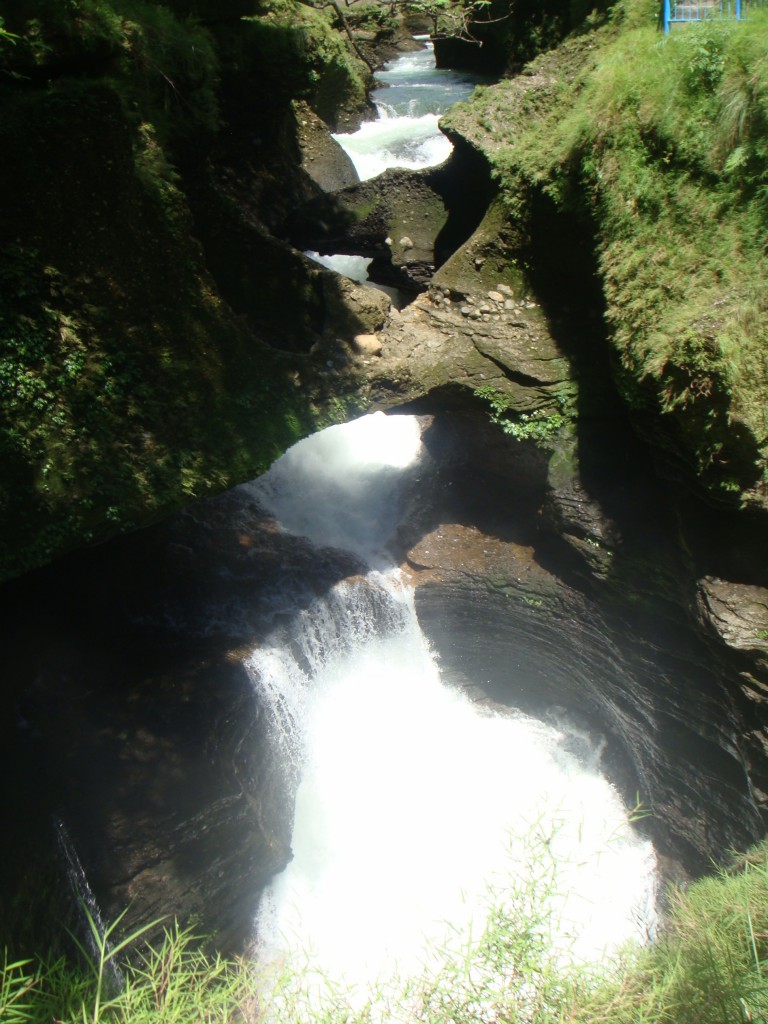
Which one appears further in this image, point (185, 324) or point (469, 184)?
point (469, 184)

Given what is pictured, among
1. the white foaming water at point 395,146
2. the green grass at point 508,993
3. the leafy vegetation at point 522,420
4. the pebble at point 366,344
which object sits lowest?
the green grass at point 508,993

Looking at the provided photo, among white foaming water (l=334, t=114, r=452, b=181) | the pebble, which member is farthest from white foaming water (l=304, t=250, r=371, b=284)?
the pebble

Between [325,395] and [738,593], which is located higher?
[325,395]

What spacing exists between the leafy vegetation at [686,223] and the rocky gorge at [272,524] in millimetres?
432

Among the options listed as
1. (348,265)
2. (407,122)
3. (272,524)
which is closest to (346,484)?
(272,524)

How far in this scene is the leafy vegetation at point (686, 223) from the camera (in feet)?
17.2

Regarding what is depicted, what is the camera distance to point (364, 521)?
31.4ft

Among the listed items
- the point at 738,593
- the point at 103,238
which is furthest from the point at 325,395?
the point at 738,593

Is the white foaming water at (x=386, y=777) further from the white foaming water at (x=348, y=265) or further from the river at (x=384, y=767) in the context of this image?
the white foaming water at (x=348, y=265)

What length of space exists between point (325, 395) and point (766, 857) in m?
5.86

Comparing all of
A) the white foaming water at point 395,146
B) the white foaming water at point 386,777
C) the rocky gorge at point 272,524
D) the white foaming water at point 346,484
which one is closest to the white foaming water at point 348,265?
the white foaming water at point 395,146

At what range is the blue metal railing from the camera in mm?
6047

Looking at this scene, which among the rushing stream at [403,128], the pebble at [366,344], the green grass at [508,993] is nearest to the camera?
the green grass at [508,993]

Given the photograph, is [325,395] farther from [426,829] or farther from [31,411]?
[426,829]
